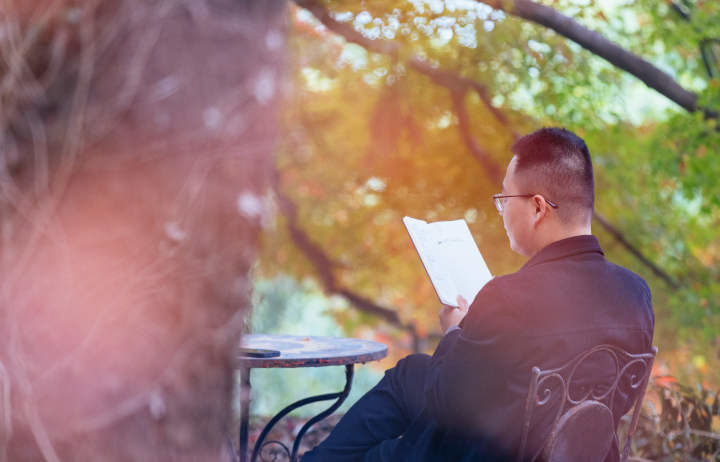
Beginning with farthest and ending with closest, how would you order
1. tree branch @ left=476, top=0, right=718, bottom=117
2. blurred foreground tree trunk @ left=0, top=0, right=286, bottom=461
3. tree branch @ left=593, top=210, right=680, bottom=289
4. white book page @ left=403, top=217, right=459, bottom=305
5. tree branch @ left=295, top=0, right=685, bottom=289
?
1. tree branch @ left=593, top=210, right=680, bottom=289
2. tree branch @ left=295, top=0, right=685, bottom=289
3. tree branch @ left=476, top=0, right=718, bottom=117
4. white book page @ left=403, top=217, right=459, bottom=305
5. blurred foreground tree trunk @ left=0, top=0, right=286, bottom=461

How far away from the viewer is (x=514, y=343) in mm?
1775

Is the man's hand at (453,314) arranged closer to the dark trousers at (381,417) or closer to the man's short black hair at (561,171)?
the dark trousers at (381,417)

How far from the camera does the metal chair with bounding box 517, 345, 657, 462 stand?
1.77 m

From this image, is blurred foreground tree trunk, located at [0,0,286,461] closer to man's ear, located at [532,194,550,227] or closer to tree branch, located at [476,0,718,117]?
man's ear, located at [532,194,550,227]

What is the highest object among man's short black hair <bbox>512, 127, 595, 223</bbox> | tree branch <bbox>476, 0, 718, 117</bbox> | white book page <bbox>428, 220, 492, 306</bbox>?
man's short black hair <bbox>512, 127, 595, 223</bbox>

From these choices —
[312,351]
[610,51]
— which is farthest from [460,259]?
[610,51]

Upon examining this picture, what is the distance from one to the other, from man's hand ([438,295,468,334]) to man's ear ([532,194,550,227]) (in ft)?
1.06

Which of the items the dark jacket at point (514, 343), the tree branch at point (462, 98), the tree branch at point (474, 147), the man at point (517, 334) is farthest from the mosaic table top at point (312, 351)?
the tree branch at point (474, 147)

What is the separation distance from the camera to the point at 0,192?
4.07 feet

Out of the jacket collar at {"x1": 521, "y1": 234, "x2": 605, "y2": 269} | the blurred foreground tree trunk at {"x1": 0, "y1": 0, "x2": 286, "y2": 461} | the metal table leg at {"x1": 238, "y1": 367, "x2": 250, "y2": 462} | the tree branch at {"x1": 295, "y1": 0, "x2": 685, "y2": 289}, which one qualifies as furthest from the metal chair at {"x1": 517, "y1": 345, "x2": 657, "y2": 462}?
the tree branch at {"x1": 295, "y1": 0, "x2": 685, "y2": 289}

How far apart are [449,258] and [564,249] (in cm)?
37

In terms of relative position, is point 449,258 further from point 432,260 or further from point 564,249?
point 564,249

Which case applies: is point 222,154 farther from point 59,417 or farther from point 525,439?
point 525,439

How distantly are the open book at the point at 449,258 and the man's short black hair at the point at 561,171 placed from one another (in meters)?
0.29
